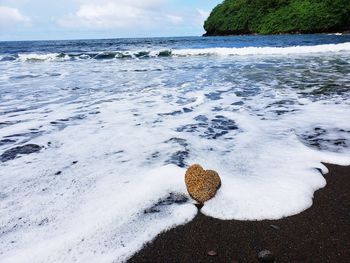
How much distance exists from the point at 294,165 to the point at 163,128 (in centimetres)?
219

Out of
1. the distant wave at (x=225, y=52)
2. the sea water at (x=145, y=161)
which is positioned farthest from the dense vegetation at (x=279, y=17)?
the sea water at (x=145, y=161)

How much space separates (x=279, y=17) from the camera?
232 feet

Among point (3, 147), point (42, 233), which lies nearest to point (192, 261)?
point (42, 233)

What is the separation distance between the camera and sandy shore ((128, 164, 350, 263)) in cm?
213

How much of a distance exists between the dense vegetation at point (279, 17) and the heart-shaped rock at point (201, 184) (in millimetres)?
67729

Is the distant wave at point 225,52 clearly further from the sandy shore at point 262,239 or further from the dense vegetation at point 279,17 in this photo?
the dense vegetation at point 279,17

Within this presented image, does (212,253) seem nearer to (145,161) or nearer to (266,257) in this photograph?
(266,257)

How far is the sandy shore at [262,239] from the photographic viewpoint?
2127 millimetres

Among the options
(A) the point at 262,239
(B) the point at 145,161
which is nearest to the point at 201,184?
(A) the point at 262,239

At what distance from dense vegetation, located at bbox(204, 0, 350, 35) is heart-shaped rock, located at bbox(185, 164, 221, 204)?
67.7m

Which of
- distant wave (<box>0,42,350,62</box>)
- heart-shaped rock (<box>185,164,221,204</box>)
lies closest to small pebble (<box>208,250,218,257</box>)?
heart-shaped rock (<box>185,164,221,204</box>)

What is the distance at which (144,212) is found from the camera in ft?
9.00

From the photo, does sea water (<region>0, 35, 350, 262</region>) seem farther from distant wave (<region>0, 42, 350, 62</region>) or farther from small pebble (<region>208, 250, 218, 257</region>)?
distant wave (<region>0, 42, 350, 62</region>)

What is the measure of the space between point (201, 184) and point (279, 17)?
75.7m
